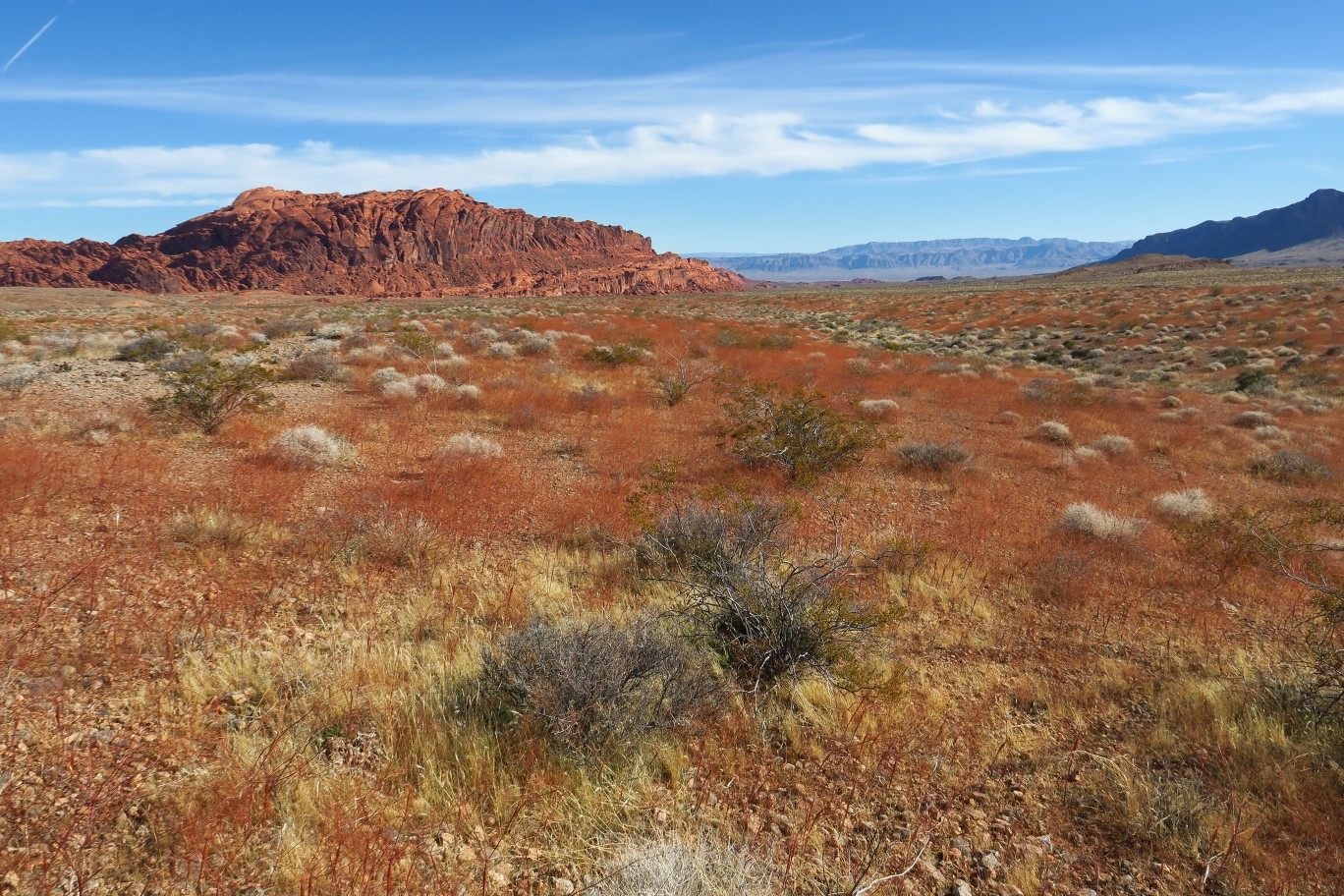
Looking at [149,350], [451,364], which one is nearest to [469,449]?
[451,364]

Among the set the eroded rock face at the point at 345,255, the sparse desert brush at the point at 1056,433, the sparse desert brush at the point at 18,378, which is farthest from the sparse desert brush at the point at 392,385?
the eroded rock face at the point at 345,255

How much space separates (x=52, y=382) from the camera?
33.4 feet

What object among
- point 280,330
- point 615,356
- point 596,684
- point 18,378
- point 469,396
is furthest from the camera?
point 280,330

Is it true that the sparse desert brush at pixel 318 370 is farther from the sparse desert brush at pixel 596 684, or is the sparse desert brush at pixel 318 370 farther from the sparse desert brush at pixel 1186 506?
the sparse desert brush at pixel 1186 506

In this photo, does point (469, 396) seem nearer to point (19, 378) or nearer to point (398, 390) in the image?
point (398, 390)

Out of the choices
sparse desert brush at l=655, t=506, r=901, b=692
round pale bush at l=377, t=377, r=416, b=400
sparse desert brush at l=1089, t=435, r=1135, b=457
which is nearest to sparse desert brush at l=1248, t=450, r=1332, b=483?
sparse desert brush at l=1089, t=435, r=1135, b=457

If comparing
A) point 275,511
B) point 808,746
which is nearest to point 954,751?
point 808,746

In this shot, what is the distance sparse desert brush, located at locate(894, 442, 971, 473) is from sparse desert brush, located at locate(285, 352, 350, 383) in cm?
1150

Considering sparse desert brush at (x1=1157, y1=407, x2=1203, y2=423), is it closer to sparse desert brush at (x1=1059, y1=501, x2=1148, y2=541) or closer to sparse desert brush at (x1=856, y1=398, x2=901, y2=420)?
sparse desert brush at (x1=856, y1=398, x2=901, y2=420)

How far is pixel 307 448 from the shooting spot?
7117 millimetres

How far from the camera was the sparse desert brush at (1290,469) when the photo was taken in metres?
8.83

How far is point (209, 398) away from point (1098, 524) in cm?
1158

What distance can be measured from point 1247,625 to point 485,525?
22.2 ft

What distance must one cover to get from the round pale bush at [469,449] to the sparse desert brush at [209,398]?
133 inches
